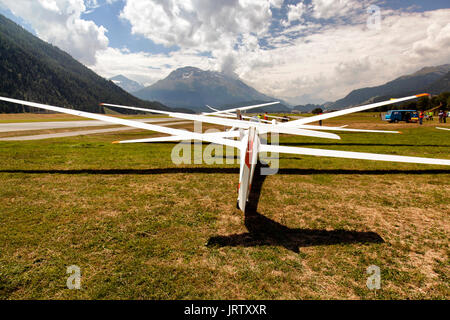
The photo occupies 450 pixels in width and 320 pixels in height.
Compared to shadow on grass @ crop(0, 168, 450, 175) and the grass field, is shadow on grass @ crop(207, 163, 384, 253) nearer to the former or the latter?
the grass field

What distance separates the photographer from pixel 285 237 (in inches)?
169

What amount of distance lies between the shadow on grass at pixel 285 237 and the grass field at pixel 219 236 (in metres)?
0.02

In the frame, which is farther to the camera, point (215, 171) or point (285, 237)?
point (215, 171)

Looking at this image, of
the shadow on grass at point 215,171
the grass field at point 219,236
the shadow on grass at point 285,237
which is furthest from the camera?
the shadow on grass at point 215,171

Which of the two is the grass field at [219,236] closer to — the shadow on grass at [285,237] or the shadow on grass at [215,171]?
the shadow on grass at [285,237]

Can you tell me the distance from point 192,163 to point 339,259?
7582 millimetres

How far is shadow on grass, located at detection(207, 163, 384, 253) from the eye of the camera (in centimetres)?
407

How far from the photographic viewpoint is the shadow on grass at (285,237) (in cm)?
407

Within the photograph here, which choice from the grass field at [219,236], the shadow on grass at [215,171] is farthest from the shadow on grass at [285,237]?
the shadow on grass at [215,171]

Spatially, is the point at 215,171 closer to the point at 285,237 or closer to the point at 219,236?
the point at 219,236

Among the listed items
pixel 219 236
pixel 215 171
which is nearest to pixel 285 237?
pixel 219 236

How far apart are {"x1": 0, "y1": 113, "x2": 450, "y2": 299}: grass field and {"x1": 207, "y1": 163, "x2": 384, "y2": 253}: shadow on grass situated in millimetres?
22

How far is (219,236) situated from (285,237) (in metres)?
1.36
